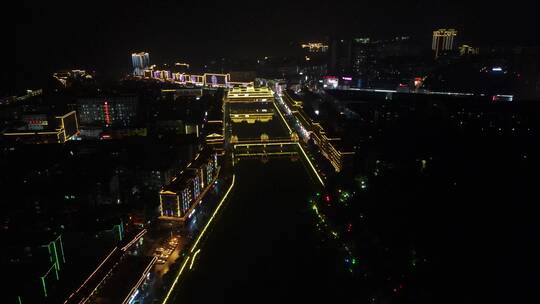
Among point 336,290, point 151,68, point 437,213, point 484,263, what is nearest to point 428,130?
point 437,213

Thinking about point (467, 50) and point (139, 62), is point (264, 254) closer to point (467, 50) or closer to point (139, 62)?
point (467, 50)

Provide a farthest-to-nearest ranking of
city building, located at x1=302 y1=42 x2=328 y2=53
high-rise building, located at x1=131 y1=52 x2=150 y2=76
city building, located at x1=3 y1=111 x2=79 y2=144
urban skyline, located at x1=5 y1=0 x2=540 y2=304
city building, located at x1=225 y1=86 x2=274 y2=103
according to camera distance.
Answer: city building, located at x1=302 y1=42 x2=328 y2=53
high-rise building, located at x1=131 y1=52 x2=150 y2=76
city building, located at x1=225 y1=86 x2=274 y2=103
city building, located at x1=3 y1=111 x2=79 y2=144
urban skyline, located at x1=5 y1=0 x2=540 y2=304

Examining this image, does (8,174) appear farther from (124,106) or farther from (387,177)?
(387,177)

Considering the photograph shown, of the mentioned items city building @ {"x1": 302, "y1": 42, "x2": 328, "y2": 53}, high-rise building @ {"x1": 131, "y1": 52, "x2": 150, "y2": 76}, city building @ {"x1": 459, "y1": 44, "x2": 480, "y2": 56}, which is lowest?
high-rise building @ {"x1": 131, "y1": 52, "x2": 150, "y2": 76}

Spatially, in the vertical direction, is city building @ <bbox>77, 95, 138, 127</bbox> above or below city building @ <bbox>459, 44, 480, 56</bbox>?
below

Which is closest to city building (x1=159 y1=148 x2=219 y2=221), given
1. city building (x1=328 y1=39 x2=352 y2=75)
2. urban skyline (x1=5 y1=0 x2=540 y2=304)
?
urban skyline (x1=5 y1=0 x2=540 y2=304)

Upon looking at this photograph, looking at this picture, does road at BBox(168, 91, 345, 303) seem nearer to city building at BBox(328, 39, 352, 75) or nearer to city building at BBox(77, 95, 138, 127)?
city building at BBox(77, 95, 138, 127)
